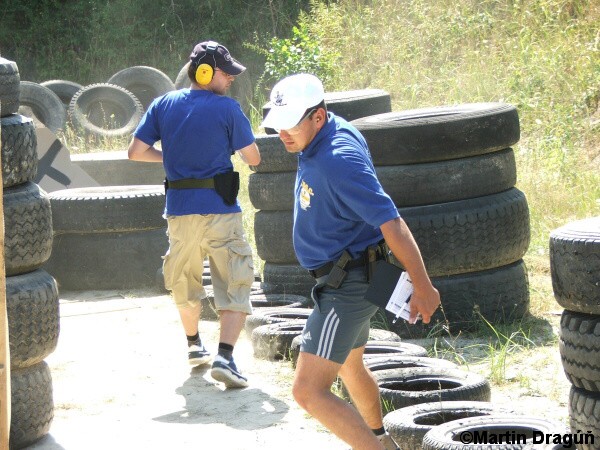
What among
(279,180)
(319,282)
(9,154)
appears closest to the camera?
(319,282)

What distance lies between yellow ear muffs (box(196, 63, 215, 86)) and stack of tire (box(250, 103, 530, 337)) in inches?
56.4

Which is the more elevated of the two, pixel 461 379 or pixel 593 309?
pixel 593 309

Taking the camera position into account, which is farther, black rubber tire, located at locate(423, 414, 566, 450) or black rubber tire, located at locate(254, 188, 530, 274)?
black rubber tire, located at locate(254, 188, 530, 274)

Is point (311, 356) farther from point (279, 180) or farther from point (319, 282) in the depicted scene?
point (279, 180)

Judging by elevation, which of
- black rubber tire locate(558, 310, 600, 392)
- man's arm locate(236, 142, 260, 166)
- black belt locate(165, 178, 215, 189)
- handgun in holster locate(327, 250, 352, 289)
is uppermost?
man's arm locate(236, 142, 260, 166)

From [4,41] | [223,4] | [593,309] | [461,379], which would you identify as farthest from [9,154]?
[4,41]

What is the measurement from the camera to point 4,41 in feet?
90.0

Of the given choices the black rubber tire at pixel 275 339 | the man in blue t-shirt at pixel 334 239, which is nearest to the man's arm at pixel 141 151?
the black rubber tire at pixel 275 339

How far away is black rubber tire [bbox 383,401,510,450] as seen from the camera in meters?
4.86

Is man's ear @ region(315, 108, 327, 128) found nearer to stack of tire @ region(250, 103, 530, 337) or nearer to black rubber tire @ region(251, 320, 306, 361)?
black rubber tire @ region(251, 320, 306, 361)

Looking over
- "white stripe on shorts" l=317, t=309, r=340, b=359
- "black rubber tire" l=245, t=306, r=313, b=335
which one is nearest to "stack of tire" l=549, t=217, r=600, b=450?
"white stripe on shorts" l=317, t=309, r=340, b=359

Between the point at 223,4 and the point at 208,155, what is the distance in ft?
61.3

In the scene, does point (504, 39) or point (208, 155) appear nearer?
point (208, 155)

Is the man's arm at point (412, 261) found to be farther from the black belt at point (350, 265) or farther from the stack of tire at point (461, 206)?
the stack of tire at point (461, 206)
